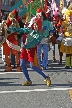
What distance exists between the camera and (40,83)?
8.90m

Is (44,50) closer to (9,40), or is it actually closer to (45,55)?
(45,55)

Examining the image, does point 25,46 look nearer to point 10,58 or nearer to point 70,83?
point 70,83

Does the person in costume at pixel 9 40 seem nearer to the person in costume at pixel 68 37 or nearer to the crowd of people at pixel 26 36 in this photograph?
the crowd of people at pixel 26 36

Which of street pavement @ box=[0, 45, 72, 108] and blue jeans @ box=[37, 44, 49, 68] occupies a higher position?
blue jeans @ box=[37, 44, 49, 68]

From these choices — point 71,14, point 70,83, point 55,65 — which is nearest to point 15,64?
point 55,65

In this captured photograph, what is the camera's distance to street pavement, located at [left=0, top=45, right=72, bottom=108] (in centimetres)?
682

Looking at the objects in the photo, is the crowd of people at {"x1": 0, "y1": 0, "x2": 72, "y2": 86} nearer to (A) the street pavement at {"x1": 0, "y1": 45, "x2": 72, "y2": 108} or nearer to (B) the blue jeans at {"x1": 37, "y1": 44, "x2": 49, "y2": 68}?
(B) the blue jeans at {"x1": 37, "y1": 44, "x2": 49, "y2": 68}

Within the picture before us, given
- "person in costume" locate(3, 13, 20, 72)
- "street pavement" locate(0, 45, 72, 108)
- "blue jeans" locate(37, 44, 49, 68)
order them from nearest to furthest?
"street pavement" locate(0, 45, 72, 108) < "person in costume" locate(3, 13, 20, 72) < "blue jeans" locate(37, 44, 49, 68)

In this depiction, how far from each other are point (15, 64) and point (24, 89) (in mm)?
3619

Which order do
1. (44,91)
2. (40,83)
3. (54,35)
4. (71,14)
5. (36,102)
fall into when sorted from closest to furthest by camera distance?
1. (36,102)
2. (44,91)
3. (40,83)
4. (71,14)
5. (54,35)

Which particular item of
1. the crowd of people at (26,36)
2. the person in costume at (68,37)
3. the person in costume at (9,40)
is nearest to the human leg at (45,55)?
the crowd of people at (26,36)

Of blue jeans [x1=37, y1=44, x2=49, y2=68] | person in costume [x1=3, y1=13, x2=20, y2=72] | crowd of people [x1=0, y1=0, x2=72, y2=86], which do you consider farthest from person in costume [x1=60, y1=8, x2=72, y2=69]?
person in costume [x1=3, y1=13, x2=20, y2=72]

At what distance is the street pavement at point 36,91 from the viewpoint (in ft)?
22.4

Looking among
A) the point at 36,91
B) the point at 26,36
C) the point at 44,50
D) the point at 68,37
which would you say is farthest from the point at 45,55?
the point at 36,91
